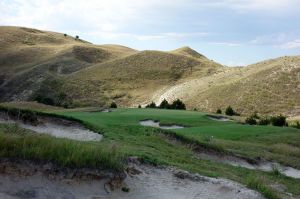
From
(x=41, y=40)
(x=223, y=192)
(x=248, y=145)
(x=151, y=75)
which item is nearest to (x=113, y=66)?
(x=151, y=75)

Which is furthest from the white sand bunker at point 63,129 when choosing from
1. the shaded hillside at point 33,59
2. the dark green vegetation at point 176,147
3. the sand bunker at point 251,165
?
the shaded hillside at point 33,59

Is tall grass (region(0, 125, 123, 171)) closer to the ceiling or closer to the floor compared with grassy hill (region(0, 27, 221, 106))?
closer to the floor

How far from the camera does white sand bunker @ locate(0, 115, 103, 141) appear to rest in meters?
20.6

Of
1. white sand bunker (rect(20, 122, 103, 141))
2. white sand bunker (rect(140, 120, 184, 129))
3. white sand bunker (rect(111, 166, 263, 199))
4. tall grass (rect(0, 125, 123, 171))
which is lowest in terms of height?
white sand bunker (rect(111, 166, 263, 199))

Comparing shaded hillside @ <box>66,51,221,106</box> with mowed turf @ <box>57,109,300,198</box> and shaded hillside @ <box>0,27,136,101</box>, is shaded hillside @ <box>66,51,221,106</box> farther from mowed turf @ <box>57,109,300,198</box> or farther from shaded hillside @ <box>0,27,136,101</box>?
mowed turf @ <box>57,109,300,198</box>

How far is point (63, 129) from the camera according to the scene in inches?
892

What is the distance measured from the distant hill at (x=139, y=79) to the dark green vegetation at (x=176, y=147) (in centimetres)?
3664

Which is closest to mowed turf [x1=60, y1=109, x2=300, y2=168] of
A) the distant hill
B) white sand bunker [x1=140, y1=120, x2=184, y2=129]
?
white sand bunker [x1=140, y1=120, x2=184, y2=129]

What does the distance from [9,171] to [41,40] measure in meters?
146

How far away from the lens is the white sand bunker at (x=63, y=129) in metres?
20.6

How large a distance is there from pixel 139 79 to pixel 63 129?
80805mm

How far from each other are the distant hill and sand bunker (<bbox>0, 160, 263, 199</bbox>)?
175 ft

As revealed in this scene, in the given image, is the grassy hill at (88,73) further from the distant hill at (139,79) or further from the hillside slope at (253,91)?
the hillside slope at (253,91)

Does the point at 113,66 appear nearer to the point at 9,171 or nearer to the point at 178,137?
the point at 178,137
